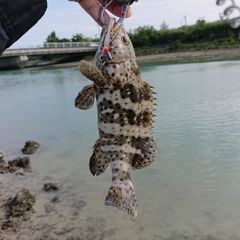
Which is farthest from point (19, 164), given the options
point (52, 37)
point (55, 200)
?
point (52, 37)

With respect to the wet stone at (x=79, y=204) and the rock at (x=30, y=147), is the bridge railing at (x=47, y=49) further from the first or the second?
the wet stone at (x=79, y=204)

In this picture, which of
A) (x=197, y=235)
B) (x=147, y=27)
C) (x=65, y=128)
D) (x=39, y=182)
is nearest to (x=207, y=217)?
(x=197, y=235)

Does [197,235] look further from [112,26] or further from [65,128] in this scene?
[65,128]

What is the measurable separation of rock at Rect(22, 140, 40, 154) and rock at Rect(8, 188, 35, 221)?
14.8 feet

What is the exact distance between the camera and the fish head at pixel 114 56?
294 centimetres

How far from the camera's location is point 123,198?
2971 millimetres

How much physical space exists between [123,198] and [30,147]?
11.7m

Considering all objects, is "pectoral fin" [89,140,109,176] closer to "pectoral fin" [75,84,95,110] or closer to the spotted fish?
the spotted fish

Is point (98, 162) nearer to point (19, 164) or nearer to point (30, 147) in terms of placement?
point (19, 164)

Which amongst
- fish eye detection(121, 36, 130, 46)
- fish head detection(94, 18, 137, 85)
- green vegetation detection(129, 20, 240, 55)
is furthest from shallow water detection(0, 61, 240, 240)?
green vegetation detection(129, 20, 240, 55)

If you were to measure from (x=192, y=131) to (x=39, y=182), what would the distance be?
6521 mm

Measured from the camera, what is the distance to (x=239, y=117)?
1517 cm

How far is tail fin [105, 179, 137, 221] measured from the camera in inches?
115

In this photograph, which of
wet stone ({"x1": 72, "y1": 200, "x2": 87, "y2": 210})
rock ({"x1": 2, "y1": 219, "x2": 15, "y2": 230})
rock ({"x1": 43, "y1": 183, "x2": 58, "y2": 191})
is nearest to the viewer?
rock ({"x1": 2, "y1": 219, "x2": 15, "y2": 230})
